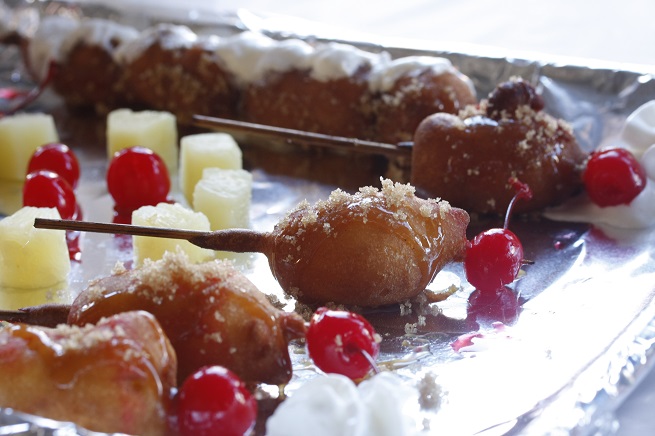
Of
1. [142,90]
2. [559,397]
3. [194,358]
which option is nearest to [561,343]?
[559,397]

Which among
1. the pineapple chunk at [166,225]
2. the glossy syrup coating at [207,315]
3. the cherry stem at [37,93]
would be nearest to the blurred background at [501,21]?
the cherry stem at [37,93]

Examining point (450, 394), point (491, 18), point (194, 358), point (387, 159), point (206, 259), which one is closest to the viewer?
point (194, 358)

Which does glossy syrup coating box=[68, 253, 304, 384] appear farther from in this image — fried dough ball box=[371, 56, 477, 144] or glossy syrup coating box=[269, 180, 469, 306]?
fried dough ball box=[371, 56, 477, 144]

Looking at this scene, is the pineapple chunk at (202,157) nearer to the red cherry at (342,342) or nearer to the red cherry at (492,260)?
the red cherry at (492,260)

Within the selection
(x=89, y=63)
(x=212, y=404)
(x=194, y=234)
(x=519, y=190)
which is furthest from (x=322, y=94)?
(x=212, y=404)

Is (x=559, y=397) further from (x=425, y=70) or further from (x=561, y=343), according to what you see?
(x=425, y=70)

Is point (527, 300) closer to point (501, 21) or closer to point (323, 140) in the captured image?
point (323, 140)
